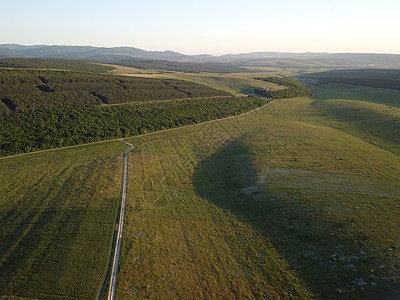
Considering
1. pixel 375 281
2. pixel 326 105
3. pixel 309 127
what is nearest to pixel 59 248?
pixel 375 281

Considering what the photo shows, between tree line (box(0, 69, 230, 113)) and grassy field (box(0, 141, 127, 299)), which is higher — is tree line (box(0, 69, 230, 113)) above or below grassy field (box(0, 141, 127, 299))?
above

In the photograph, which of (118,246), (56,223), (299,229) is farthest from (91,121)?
(299,229)

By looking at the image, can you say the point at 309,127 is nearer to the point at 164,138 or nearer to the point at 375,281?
the point at 164,138

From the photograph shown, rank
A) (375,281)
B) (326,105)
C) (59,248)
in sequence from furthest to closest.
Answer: (326,105)
(59,248)
(375,281)

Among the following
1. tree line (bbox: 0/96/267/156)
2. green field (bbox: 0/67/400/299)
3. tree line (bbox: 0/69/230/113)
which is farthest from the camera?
tree line (bbox: 0/69/230/113)

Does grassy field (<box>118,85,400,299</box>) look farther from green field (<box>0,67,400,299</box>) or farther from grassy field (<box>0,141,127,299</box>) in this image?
grassy field (<box>0,141,127,299</box>)

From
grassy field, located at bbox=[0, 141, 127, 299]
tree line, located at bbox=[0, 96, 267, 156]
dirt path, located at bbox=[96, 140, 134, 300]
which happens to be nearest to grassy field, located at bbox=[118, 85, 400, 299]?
dirt path, located at bbox=[96, 140, 134, 300]
